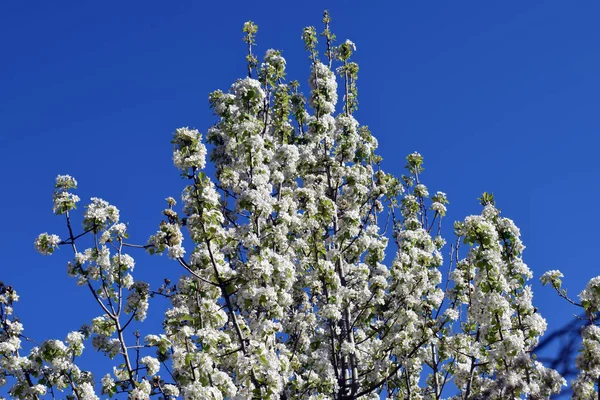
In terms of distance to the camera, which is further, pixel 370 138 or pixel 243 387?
pixel 370 138

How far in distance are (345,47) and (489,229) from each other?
24.9ft

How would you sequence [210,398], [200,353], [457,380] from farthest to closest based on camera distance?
[457,380]
[200,353]
[210,398]

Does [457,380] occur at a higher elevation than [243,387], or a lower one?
higher

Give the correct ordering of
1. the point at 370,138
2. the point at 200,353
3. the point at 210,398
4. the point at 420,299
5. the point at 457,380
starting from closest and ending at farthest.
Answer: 1. the point at 210,398
2. the point at 200,353
3. the point at 457,380
4. the point at 420,299
5. the point at 370,138

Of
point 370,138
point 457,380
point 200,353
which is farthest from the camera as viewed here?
point 370,138

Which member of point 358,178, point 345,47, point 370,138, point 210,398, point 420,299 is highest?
point 345,47

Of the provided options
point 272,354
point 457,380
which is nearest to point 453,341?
point 457,380

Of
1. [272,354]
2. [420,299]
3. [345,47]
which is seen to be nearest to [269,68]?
[345,47]

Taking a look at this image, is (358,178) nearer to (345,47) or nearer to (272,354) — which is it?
(345,47)

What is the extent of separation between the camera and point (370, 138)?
1611cm

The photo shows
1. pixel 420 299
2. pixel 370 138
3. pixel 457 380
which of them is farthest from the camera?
pixel 370 138

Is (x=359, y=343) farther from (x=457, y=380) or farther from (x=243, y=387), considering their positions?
(x=243, y=387)

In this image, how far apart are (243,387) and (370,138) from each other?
7.90m

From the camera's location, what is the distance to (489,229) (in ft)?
34.4
